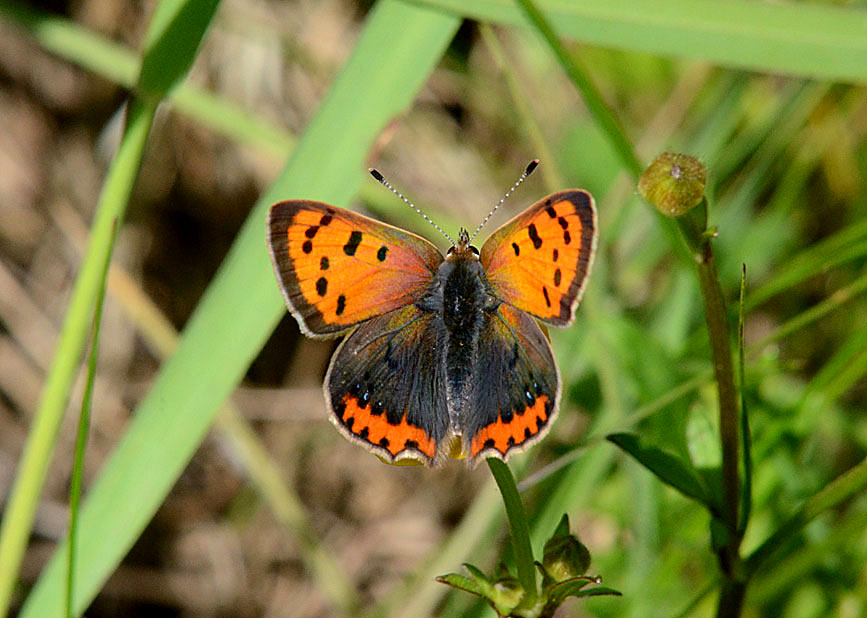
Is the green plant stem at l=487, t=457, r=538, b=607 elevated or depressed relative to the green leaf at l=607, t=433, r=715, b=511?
depressed

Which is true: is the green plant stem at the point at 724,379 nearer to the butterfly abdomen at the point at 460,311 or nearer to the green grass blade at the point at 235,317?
the butterfly abdomen at the point at 460,311

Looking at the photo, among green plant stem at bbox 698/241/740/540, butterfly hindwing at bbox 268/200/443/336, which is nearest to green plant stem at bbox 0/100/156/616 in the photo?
butterfly hindwing at bbox 268/200/443/336

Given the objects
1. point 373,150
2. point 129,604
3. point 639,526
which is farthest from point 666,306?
point 129,604

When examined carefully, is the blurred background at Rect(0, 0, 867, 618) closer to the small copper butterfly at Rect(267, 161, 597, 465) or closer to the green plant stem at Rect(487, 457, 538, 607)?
the small copper butterfly at Rect(267, 161, 597, 465)

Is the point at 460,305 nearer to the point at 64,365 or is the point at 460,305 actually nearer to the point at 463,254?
the point at 463,254

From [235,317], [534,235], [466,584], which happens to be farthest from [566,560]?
[235,317]

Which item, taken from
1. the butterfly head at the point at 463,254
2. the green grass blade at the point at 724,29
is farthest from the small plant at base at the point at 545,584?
the green grass blade at the point at 724,29
